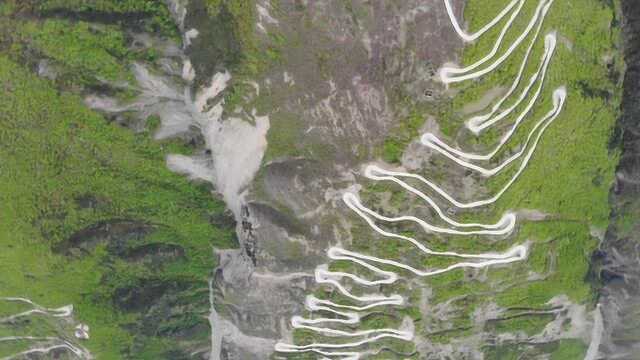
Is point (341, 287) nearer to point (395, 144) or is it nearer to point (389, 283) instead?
point (389, 283)

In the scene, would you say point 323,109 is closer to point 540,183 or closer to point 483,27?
point 483,27

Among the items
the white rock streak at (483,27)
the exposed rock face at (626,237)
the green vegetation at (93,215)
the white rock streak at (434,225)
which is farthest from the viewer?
the exposed rock face at (626,237)

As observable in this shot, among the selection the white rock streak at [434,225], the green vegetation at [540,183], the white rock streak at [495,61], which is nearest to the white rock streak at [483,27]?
the white rock streak at [434,225]

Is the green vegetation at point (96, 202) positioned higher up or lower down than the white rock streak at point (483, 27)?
lower down

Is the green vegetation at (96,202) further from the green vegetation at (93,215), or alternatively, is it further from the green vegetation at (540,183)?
the green vegetation at (540,183)

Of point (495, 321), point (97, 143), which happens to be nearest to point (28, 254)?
point (97, 143)

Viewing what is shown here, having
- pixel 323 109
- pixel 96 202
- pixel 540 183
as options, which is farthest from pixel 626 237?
pixel 96 202

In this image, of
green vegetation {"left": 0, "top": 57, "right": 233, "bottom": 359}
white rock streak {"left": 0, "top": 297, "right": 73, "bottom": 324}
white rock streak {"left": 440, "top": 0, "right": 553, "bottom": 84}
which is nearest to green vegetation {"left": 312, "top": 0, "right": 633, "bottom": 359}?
white rock streak {"left": 440, "top": 0, "right": 553, "bottom": 84}
